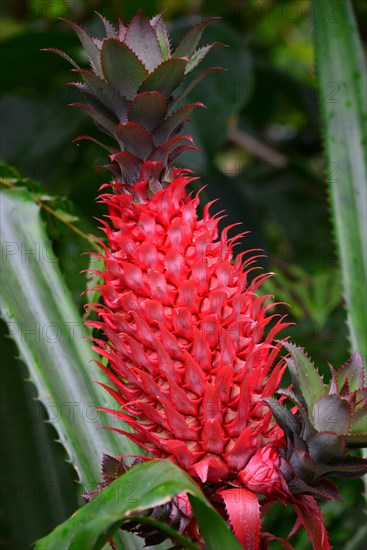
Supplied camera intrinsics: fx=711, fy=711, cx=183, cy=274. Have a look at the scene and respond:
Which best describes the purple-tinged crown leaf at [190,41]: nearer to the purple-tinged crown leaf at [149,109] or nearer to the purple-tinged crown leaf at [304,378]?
the purple-tinged crown leaf at [149,109]

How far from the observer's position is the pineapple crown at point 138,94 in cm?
74

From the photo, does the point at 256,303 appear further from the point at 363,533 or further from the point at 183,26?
the point at 183,26

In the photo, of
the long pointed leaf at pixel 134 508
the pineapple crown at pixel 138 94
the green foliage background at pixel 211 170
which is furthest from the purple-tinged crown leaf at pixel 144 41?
the long pointed leaf at pixel 134 508

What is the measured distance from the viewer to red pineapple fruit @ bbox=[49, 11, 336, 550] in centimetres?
71

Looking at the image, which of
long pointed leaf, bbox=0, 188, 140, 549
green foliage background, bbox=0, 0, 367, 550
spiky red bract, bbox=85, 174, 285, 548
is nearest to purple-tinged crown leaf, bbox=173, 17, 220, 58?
spiky red bract, bbox=85, 174, 285, 548

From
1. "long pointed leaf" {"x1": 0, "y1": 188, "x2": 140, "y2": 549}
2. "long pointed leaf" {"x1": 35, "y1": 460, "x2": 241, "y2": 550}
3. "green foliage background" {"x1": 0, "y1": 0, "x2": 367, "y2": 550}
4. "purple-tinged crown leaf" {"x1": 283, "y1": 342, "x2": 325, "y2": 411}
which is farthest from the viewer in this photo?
"green foliage background" {"x1": 0, "y1": 0, "x2": 367, "y2": 550}

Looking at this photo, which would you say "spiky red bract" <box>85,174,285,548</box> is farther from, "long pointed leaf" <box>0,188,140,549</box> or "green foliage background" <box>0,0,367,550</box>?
"green foliage background" <box>0,0,367,550</box>

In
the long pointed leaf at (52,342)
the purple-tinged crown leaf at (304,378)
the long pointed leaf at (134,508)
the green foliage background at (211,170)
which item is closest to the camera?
the long pointed leaf at (134,508)

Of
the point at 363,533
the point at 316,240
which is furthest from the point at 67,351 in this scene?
the point at 316,240

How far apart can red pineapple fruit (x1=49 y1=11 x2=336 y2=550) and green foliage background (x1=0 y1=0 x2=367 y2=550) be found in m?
0.30

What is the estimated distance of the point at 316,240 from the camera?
9.56ft

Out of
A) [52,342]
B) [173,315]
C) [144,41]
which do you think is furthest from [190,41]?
[52,342]

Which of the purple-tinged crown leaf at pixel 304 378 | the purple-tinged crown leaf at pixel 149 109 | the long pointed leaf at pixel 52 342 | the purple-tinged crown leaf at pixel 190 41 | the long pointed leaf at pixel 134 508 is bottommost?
the long pointed leaf at pixel 134 508

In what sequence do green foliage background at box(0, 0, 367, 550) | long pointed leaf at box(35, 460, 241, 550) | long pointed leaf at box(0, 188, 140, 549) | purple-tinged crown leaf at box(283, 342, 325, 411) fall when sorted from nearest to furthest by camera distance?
long pointed leaf at box(35, 460, 241, 550) < purple-tinged crown leaf at box(283, 342, 325, 411) < long pointed leaf at box(0, 188, 140, 549) < green foliage background at box(0, 0, 367, 550)
